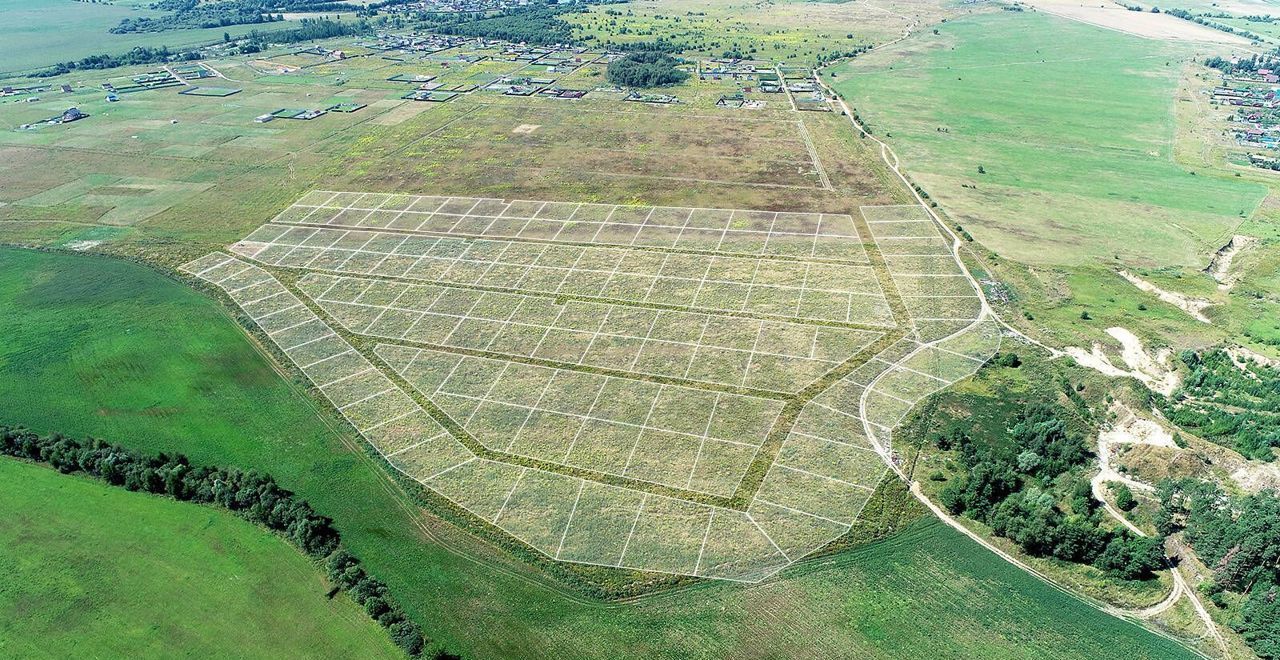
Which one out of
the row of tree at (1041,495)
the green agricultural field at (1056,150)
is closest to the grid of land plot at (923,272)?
the green agricultural field at (1056,150)

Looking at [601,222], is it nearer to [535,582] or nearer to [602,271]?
[602,271]

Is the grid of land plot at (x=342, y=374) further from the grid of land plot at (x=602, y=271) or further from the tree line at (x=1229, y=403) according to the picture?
the tree line at (x=1229, y=403)

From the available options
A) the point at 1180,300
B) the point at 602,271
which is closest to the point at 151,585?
the point at 602,271

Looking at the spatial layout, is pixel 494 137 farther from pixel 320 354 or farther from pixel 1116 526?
pixel 1116 526

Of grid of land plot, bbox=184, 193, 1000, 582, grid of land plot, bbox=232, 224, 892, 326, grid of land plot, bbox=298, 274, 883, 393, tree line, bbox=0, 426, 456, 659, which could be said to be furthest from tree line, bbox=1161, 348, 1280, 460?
tree line, bbox=0, 426, 456, 659

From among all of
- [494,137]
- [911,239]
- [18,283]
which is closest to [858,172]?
[911,239]

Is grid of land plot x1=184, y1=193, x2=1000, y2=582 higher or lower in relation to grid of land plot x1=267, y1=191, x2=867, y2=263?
lower

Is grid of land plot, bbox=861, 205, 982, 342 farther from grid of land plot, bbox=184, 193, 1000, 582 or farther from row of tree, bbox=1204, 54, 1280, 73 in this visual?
row of tree, bbox=1204, 54, 1280, 73
